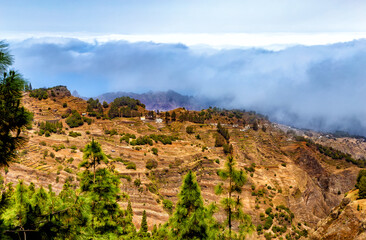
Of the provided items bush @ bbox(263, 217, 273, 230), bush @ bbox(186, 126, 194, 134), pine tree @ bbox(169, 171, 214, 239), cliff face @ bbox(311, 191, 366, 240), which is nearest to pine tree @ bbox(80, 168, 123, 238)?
pine tree @ bbox(169, 171, 214, 239)

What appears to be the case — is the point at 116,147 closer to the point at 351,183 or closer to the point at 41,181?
the point at 41,181

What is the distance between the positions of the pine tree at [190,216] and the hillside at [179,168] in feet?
43.7

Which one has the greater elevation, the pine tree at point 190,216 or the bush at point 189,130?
the pine tree at point 190,216

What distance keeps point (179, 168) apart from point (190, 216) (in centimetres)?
6362

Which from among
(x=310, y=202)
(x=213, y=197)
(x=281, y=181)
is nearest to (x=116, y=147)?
(x=213, y=197)

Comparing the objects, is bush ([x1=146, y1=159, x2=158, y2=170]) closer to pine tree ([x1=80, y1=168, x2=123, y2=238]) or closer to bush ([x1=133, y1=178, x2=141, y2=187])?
bush ([x1=133, y1=178, x2=141, y2=187])

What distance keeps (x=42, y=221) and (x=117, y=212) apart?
1105cm

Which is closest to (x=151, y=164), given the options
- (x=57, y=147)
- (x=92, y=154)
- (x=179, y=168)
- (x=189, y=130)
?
(x=179, y=168)

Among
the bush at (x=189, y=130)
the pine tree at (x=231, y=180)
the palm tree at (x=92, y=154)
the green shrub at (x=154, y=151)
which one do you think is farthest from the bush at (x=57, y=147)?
the pine tree at (x=231, y=180)

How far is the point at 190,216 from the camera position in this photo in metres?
16.5

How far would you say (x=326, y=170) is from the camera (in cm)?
13012

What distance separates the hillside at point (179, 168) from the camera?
59125mm

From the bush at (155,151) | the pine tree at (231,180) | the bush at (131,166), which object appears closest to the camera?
the pine tree at (231,180)

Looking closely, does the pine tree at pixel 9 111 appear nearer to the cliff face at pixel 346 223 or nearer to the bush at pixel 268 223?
the cliff face at pixel 346 223
